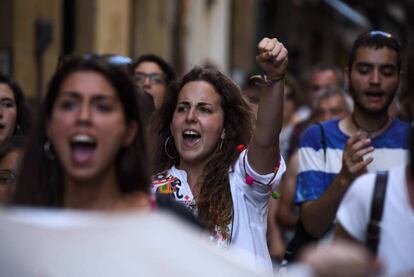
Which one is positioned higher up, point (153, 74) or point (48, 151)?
point (153, 74)

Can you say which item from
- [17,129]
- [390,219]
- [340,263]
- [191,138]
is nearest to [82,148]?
[390,219]

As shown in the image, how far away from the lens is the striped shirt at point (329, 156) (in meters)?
6.68

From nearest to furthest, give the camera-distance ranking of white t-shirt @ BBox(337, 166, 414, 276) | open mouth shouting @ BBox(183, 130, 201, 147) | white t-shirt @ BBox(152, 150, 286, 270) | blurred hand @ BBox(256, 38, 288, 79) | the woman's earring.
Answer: white t-shirt @ BBox(337, 166, 414, 276) < blurred hand @ BBox(256, 38, 288, 79) < white t-shirt @ BBox(152, 150, 286, 270) < open mouth shouting @ BBox(183, 130, 201, 147) < the woman's earring

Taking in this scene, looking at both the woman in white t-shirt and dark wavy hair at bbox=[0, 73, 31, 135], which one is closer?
the woman in white t-shirt

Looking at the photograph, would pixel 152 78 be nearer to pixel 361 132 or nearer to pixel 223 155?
pixel 361 132

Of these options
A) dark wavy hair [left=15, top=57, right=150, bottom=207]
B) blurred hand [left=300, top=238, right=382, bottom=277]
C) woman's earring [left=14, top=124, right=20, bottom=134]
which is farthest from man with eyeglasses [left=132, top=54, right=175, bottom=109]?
blurred hand [left=300, top=238, right=382, bottom=277]

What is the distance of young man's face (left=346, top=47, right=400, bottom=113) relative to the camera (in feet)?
22.5

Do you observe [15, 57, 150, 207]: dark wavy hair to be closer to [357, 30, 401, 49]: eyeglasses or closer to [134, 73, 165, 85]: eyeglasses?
[357, 30, 401, 49]: eyeglasses

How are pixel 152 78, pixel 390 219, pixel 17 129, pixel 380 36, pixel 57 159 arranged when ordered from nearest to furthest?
1. pixel 390 219
2. pixel 57 159
3. pixel 17 129
4. pixel 380 36
5. pixel 152 78

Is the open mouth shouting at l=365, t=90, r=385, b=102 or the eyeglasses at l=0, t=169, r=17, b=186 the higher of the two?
the open mouth shouting at l=365, t=90, r=385, b=102

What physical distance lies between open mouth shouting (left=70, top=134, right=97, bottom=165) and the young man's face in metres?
2.83

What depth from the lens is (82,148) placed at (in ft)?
14.0

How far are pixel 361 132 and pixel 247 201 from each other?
1219mm

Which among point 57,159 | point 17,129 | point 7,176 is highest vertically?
point 17,129
